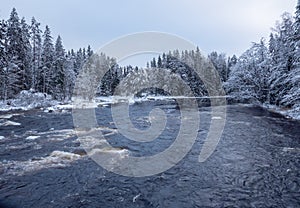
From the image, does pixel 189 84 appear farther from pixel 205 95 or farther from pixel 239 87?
pixel 239 87

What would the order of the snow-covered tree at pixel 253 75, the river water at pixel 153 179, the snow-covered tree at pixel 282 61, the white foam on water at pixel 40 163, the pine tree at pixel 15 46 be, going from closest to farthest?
the river water at pixel 153 179 → the white foam on water at pixel 40 163 → the snow-covered tree at pixel 282 61 → the snow-covered tree at pixel 253 75 → the pine tree at pixel 15 46

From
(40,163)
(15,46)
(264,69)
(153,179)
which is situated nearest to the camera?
(153,179)

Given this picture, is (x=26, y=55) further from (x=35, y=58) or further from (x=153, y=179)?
(x=153, y=179)

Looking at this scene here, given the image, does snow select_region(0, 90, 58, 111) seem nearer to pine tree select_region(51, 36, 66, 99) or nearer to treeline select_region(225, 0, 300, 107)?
pine tree select_region(51, 36, 66, 99)

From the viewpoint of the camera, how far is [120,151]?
10188 millimetres

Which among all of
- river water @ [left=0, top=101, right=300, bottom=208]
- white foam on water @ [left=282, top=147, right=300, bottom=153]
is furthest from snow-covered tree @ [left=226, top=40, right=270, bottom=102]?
river water @ [left=0, top=101, right=300, bottom=208]

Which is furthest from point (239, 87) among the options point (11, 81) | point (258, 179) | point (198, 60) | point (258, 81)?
point (11, 81)

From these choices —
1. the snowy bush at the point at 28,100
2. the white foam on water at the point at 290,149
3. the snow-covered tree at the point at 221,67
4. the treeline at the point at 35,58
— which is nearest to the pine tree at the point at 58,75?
the treeline at the point at 35,58

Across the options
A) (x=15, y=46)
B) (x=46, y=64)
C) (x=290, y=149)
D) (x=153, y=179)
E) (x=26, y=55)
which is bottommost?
(x=153, y=179)

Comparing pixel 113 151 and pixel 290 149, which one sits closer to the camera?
pixel 113 151

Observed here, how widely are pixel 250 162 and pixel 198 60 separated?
62.5m

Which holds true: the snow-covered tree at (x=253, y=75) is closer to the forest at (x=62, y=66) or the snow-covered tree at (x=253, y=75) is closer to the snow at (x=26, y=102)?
the forest at (x=62, y=66)

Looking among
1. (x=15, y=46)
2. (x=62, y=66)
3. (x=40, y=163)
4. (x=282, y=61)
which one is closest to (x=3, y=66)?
(x=15, y=46)

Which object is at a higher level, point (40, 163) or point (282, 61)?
point (282, 61)
